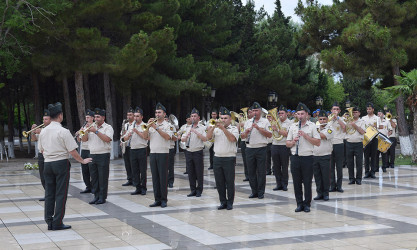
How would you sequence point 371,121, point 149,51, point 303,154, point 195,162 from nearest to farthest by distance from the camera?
point 303,154
point 195,162
point 371,121
point 149,51

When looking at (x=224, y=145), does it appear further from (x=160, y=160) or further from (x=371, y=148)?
(x=371, y=148)

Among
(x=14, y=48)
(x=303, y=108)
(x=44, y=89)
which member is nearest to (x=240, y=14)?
(x=44, y=89)

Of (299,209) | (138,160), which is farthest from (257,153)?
(138,160)

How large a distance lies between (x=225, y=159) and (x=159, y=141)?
148cm

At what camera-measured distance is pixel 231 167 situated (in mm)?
10422

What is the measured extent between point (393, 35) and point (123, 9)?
1290 centimetres

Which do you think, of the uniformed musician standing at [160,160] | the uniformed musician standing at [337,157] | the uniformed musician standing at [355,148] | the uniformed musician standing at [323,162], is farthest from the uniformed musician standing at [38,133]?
the uniformed musician standing at [355,148]

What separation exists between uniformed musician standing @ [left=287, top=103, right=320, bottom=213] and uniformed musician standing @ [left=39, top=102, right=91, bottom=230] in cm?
398

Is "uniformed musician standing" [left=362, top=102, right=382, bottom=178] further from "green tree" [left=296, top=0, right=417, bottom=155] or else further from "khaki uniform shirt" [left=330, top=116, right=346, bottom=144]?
"green tree" [left=296, top=0, right=417, bottom=155]

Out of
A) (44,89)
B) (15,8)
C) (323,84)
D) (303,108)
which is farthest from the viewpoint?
(323,84)

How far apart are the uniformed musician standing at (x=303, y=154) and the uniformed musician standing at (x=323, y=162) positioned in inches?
51.1

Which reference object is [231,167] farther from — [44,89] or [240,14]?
[240,14]

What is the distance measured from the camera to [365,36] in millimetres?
25047

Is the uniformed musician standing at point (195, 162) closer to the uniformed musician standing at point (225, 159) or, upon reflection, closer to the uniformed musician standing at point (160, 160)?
the uniformed musician standing at point (160, 160)
